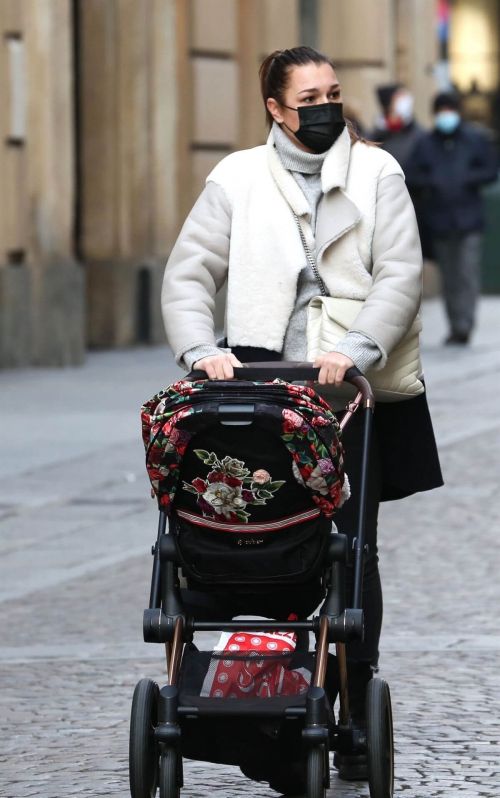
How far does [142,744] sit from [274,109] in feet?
4.79

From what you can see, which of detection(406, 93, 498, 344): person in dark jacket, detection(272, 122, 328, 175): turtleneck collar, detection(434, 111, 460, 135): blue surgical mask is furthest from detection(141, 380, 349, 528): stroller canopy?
detection(434, 111, 460, 135): blue surgical mask

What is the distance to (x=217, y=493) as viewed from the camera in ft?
14.4

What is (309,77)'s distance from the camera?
4.86 meters

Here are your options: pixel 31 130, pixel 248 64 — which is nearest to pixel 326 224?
pixel 31 130

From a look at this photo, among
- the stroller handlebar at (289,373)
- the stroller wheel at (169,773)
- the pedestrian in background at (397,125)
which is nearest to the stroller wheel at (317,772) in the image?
the stroller wheel at (169,773)

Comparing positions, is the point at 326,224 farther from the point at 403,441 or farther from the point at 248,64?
the point at 248,64

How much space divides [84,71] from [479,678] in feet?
38.9

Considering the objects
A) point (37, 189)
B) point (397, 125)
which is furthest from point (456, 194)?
point (37, 189)

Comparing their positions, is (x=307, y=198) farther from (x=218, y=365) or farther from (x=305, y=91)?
(x=218, y=365)

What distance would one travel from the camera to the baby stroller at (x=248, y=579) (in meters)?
4.37

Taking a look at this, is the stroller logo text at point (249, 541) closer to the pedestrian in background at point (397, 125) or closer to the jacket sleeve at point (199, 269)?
the jacket sleeve at point (199, 269)

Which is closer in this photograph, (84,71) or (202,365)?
(202,365)

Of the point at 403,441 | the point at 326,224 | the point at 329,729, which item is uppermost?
the point at 326,224

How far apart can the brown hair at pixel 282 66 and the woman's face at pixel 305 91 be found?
0.01 meters
